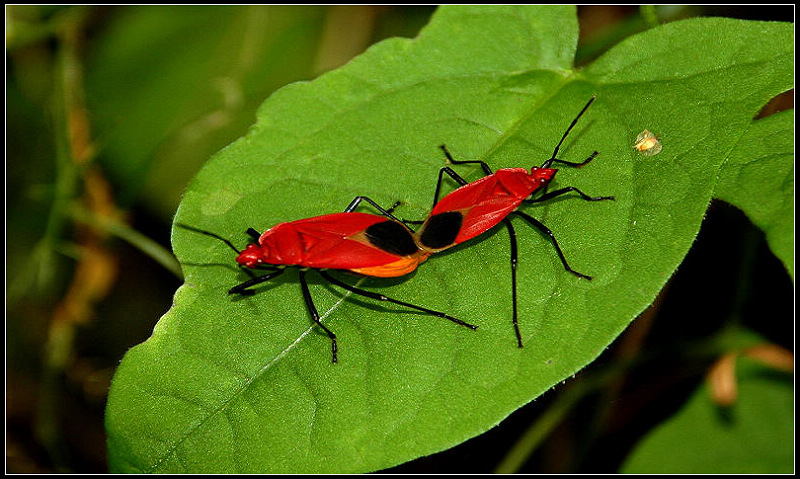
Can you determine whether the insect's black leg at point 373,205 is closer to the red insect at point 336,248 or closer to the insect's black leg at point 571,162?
the red insect at point 336,248

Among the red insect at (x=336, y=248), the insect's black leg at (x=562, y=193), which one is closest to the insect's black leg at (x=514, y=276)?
the insect's black leg at (x=562, y=193)

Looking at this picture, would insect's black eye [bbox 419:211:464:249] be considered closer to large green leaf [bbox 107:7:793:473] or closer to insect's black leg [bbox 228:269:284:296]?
large green leaf [bbox 107:7:793:473]

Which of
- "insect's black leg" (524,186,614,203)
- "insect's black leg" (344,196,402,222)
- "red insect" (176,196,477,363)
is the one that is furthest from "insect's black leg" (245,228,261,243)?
"insect's black leg" (524,186,614,203)

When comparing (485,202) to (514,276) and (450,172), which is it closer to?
(450,172)

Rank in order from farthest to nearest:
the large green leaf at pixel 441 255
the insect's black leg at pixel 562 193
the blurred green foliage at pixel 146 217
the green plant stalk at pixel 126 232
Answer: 1. the green plant stalk at pixel 126 232
2. the blurred green foliage at pixel 146 217
3. the insect's black leg at pixel 562 193
4. the large green leaf at pixel 441 255

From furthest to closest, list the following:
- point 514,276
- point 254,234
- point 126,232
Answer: point 126,232 → point 254,234 → point 514,276

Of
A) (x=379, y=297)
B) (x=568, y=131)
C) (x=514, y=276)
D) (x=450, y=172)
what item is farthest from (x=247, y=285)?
(x=568, y=131)
